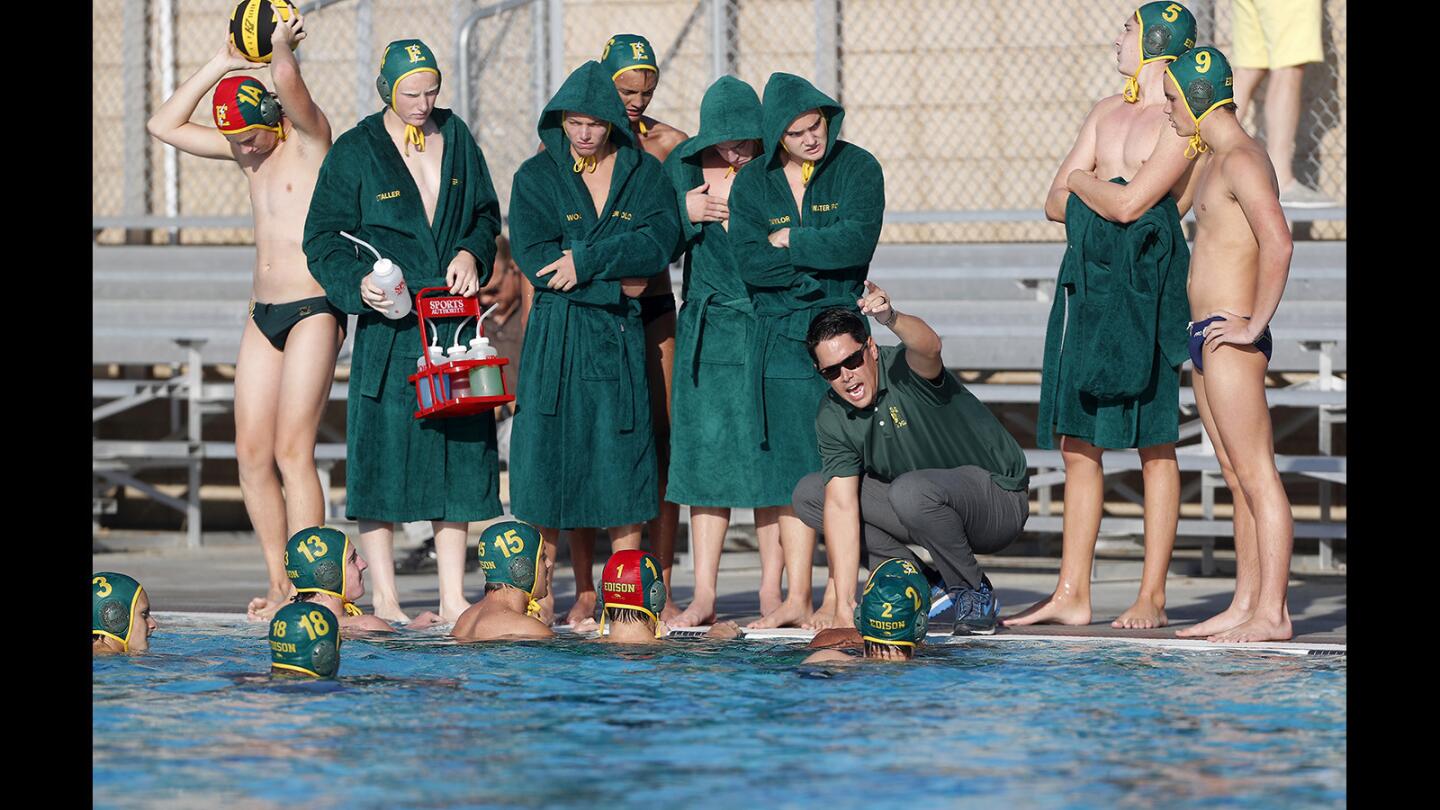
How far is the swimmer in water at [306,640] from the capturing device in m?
6.22

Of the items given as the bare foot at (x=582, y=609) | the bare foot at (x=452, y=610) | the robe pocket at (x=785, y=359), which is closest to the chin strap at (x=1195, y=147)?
the robe pocket at (x=785, y=359)

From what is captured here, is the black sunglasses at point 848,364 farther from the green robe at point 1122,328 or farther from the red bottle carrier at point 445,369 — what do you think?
the red bottle carrier at point 445,369

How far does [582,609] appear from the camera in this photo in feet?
25.3

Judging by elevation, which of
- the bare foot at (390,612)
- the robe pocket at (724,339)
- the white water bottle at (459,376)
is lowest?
the bare foot at (390,612)

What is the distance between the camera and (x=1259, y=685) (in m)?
6.03

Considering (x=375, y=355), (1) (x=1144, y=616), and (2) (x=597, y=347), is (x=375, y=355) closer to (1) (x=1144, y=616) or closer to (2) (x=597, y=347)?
(2) (x=597, y=347)

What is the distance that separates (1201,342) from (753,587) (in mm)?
3200

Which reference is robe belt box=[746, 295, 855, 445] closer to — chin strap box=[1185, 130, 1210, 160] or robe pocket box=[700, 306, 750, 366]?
robe pocket box=[700, 306, 750, 366]

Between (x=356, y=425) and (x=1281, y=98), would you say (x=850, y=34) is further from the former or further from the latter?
(x=356, y=425)

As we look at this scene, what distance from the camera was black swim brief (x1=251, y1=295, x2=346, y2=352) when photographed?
7.73 meters

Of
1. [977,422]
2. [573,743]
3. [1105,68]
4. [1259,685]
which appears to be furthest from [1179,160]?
[1105,68]

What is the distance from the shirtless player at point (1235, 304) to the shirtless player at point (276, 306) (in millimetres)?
3361

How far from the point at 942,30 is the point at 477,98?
2760 mm

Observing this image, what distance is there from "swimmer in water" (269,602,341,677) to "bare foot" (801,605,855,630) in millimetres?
1849
